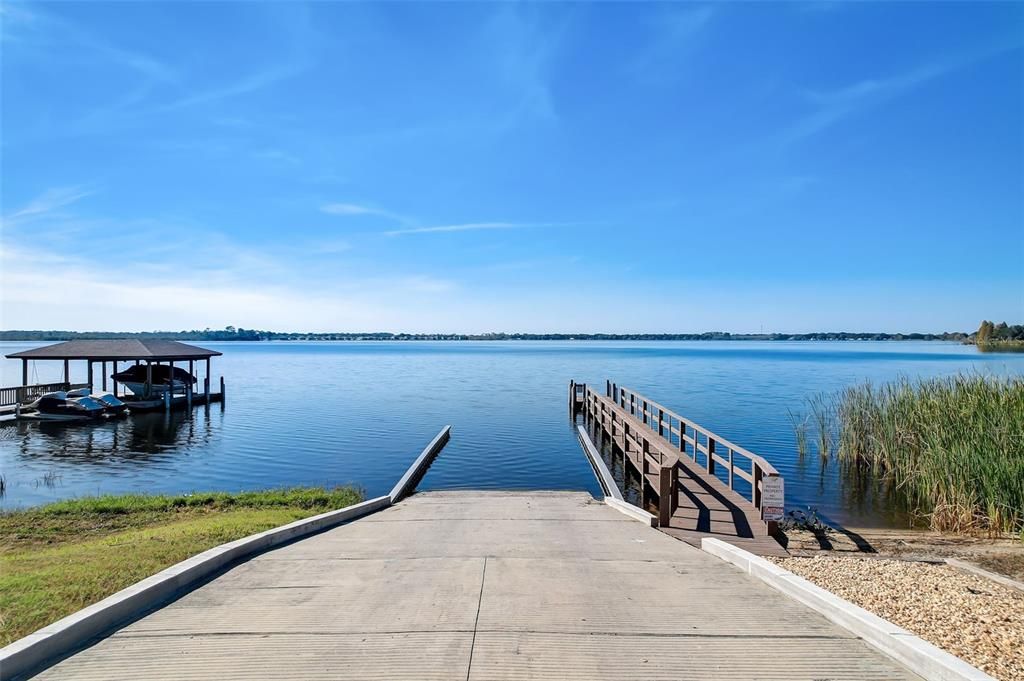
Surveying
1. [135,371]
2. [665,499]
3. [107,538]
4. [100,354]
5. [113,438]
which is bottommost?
[113,438]

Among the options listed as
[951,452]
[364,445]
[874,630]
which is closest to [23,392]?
[364,445]

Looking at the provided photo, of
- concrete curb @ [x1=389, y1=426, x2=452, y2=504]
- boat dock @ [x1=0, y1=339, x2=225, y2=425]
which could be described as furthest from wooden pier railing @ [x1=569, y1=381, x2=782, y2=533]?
boat dock @ [x1=0, y1=339, x2=225, y2=425]

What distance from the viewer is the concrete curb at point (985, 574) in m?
5.74

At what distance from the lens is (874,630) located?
174 inches

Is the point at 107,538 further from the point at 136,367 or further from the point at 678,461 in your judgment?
the point at 136,367

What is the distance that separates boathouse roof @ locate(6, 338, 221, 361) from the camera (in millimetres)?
30922

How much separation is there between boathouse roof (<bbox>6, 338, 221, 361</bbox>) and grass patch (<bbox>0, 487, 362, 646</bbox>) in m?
22.8

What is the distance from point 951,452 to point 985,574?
6.09 metres

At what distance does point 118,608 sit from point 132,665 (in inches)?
35.4

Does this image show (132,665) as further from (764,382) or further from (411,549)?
(764,382)

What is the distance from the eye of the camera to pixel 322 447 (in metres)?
21.2

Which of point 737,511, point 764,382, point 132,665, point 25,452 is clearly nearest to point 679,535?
point 737,511

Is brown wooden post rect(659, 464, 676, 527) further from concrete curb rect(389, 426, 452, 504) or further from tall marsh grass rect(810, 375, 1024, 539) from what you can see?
concrete curb rect(389, 426, 452, 504)

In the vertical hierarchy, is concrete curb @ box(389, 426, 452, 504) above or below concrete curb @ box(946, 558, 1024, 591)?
below
